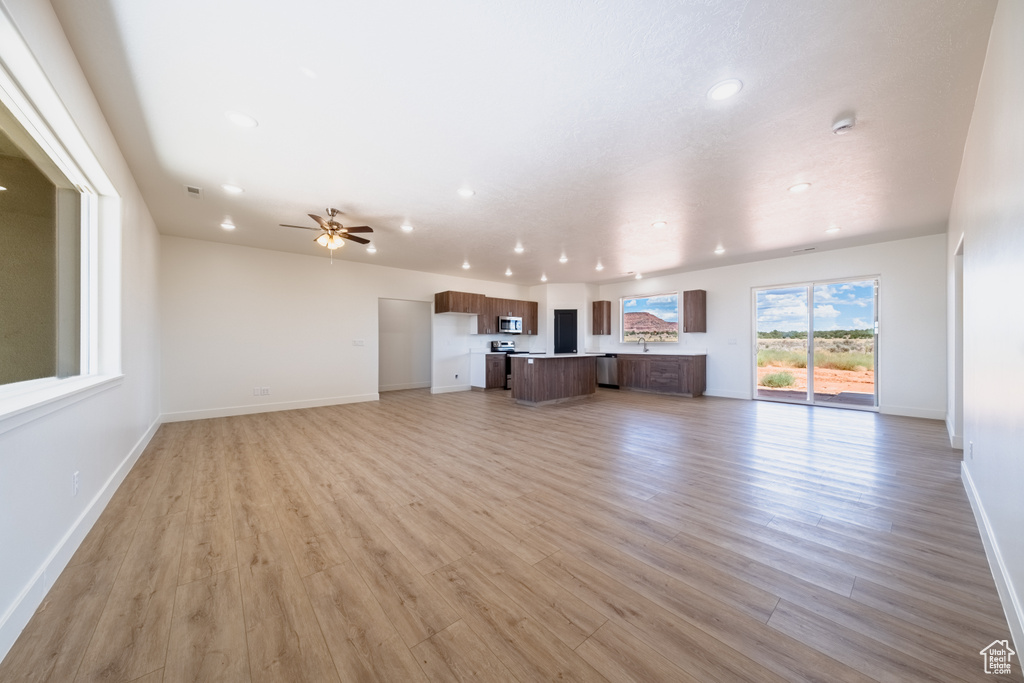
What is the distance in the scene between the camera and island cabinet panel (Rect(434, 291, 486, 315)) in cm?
768

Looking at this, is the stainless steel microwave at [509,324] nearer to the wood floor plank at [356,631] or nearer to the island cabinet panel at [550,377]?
the island cabinet panel at [550,377]

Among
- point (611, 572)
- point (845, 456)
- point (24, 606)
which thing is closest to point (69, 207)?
point (24, 606)

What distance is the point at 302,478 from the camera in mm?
3018

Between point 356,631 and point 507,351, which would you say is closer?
point 356,631

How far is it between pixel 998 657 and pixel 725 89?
2828 millimetres

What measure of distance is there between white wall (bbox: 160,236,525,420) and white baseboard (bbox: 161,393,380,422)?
1 centimetres

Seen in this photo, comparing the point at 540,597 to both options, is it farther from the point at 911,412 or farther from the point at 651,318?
the point at 651,318

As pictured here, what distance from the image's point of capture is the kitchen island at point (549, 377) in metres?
6.38

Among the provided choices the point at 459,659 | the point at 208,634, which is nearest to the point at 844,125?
the point at 459,659

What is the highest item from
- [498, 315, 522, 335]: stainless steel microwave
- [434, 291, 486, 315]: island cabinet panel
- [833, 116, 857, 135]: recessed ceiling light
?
[833, 116, 857, 135]: recessed ceiling light

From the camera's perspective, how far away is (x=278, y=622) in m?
1.46

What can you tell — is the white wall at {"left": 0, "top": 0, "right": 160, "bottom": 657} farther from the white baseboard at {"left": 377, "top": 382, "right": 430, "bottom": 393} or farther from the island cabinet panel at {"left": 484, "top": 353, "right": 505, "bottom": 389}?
the island cabinet panel at {"left": 484, "top": 353, "right": 505, "bottom": 389}

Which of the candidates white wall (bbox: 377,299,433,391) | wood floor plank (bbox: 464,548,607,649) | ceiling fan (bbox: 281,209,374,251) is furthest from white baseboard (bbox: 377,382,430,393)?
wood floor plank (bbox: 464,548,607,649)

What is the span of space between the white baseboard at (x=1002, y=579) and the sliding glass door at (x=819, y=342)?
4458 millimetres
